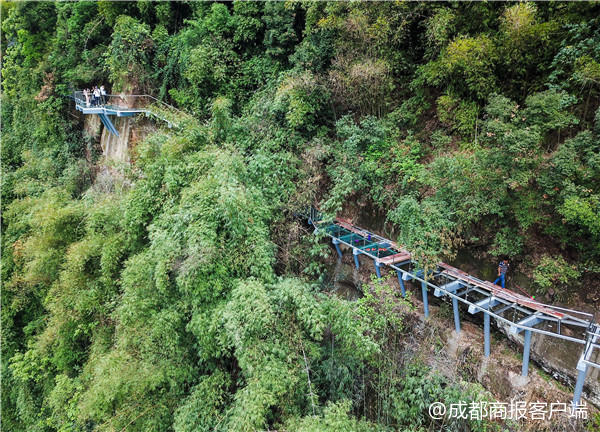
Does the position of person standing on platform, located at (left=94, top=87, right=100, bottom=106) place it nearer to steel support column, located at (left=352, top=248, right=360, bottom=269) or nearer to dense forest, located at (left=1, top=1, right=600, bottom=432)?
dense forest, located at (left=1, top=1, right=600, bottom=432)

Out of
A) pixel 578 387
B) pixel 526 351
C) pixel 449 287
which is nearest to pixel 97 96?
pixel 449 287

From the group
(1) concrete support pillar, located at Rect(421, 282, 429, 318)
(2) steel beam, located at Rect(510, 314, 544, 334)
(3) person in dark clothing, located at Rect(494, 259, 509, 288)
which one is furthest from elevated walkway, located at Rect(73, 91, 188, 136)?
(2) steel beam, located at Rect(510, 314, 544, 334)

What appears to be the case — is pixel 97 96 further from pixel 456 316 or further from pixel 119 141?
pixel 456 316

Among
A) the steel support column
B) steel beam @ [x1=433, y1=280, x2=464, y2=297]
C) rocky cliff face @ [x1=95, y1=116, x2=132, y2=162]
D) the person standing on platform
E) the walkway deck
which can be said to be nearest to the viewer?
the walkway deck

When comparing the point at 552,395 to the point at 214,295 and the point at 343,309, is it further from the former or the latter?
the point at 214,295

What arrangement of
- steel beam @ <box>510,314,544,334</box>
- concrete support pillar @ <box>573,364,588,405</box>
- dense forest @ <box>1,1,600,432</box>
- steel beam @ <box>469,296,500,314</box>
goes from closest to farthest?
concrete support pillar @ <box>573,364,588,405</box>
steel beam @ <box>510,314,544,334</box>
dense forest @ <box>1,1,600,432</box>
steel beam @ <box>469,296,500,314</box>

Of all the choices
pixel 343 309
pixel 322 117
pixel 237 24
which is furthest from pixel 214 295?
pixel 237 24
